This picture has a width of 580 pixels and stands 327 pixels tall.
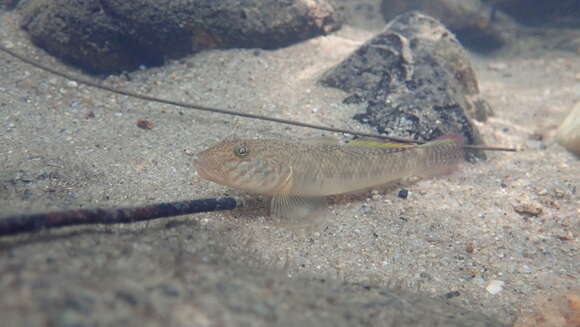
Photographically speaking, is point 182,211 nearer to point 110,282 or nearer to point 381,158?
point 110,282

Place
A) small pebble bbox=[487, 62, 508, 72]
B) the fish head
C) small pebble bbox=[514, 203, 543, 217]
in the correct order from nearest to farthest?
the fish head < small pebble bbox=[514, 203, 543, 217] < small pebble bbox=[487, 62, 508, 72]

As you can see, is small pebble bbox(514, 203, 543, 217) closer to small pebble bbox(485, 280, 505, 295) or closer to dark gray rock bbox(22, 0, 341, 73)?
small pebble bbox(485, 280, 505, 295)

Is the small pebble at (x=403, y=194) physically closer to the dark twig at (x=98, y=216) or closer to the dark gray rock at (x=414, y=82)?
the dark gray rock at (x=414, y=82)

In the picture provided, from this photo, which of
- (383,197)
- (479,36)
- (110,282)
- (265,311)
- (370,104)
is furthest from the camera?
(479,36)

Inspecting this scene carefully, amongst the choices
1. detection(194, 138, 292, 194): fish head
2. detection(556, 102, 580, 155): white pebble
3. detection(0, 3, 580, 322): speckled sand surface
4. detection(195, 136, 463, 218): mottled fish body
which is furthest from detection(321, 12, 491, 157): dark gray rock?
detection(194, 138, 292, 194): fish head

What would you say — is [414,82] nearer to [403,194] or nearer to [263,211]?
[403,194]

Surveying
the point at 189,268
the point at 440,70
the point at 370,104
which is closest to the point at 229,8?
the point at 370,104
